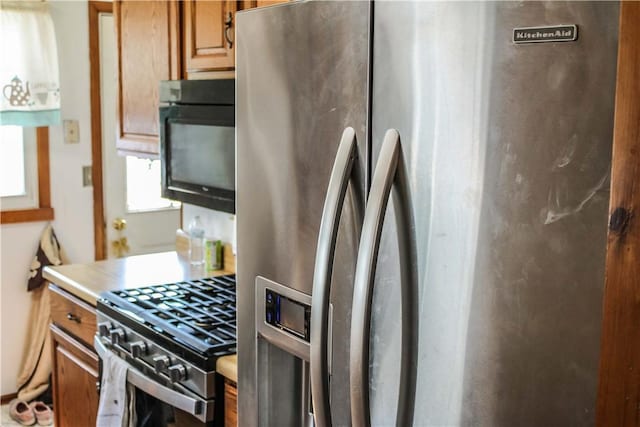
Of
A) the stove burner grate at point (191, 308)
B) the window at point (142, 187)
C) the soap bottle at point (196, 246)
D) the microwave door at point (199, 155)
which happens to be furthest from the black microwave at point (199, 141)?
the window at point (142, 187)

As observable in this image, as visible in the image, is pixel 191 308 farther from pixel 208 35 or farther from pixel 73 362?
pixel 208 35

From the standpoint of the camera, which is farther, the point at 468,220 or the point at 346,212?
the point at 346,212

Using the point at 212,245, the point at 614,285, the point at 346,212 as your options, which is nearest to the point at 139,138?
the point at 212,245

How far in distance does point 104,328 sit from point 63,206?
5.78 ft

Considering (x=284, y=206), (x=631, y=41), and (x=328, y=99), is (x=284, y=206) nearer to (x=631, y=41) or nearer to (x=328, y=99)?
(x=328, y=99)

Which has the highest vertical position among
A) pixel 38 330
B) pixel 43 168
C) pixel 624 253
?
pixel 624 253

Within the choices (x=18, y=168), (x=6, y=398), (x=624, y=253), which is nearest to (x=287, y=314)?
(x=624, y=253)

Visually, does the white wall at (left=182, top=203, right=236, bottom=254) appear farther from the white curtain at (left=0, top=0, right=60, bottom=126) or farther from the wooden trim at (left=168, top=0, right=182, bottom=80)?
the white curtain at (left=0, top=0, right=60, bottom=126)

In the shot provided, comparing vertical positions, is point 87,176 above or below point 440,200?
below

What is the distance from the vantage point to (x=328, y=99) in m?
1.21

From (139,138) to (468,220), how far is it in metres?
1.93

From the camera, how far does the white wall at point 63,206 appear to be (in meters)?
3.68

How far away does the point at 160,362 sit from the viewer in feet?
6.42

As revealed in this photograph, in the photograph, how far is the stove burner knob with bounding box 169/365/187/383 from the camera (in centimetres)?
189
